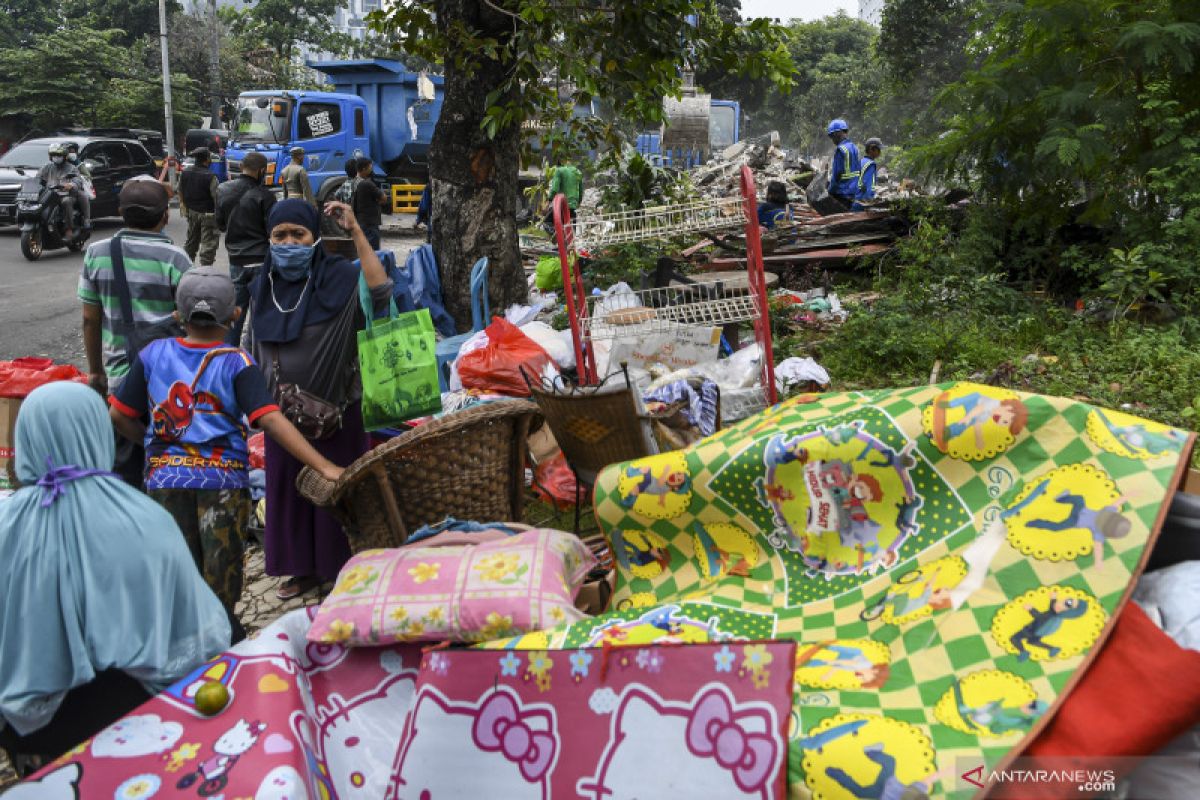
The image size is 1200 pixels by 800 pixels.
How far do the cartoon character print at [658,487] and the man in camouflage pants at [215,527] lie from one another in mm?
1345

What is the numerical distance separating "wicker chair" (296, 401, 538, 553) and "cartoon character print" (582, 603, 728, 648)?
0.97 metres

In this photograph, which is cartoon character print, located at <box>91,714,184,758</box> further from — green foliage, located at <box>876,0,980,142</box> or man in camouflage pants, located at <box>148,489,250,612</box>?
green foliage, located at <box>876,0,980,142</box>

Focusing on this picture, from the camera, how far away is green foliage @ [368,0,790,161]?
5.77 metres

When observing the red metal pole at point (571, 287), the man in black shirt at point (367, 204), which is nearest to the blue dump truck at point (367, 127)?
the man in black shirt at point (367, 204)

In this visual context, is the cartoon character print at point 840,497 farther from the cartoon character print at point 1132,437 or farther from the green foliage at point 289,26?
the green foliage at point 289,26

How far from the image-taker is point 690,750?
214 cm

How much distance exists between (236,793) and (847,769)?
140 centimetres

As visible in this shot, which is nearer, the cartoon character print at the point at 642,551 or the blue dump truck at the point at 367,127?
the cartoon character print at the point at 642,551

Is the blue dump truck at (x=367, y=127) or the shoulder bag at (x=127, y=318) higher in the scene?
the blue dump truck at (x=367, y=127)

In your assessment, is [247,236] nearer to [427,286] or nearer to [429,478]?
[427,286]

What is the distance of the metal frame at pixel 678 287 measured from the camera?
15.0 feet

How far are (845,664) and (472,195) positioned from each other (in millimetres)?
5274

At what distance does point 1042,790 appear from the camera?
1875 mm

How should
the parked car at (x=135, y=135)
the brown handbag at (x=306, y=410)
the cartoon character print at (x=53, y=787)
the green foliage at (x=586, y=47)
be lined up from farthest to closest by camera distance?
the parked car at (x=135, y=135) → the green foliage at (x=586, y=47) → the brown handbag at (x=306, y=410) → the cartoon character print at (x=53, y=787)
